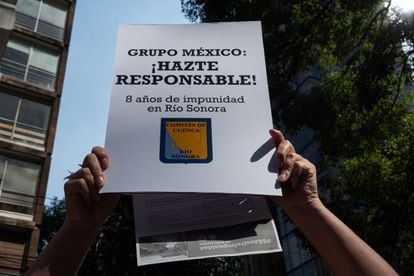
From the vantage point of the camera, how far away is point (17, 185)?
45.3 ft

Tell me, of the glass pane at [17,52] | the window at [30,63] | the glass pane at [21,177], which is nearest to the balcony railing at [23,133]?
the glass pane at [21,177]

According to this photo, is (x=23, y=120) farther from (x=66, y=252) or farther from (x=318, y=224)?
(x=318, y=224)

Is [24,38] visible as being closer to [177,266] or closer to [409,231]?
[177,266]

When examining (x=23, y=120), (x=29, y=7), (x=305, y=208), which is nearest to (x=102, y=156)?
(x=305, y=208)

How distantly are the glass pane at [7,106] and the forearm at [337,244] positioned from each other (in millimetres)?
15026

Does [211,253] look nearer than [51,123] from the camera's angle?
Yes

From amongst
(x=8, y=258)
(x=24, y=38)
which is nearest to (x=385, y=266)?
(x=8, y=258)

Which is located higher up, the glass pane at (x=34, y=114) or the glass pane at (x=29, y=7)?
the glass pane at (x=29, y=7)

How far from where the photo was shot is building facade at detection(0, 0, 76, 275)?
13.0 metres

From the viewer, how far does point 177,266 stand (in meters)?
8.91

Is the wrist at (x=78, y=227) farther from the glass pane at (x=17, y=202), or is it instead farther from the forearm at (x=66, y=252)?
the glass pane at (x=17, y=202)

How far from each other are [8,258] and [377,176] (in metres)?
10.9

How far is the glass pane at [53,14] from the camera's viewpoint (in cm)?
1744

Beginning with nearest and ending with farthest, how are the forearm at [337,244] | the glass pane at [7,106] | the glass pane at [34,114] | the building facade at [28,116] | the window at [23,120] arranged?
the forearm at [337,244] < the building facade at [28,116] < the window at [23,120] < the glass pane at [7,106] < the glass pane at [34,114]
